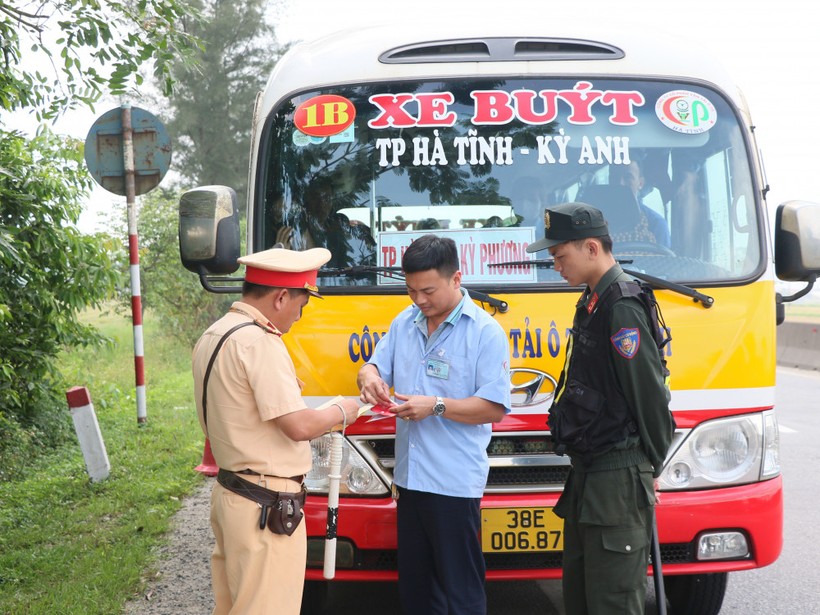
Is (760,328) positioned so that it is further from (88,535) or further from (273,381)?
(88,535)

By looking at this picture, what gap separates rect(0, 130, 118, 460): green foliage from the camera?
707cm

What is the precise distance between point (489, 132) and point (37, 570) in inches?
139

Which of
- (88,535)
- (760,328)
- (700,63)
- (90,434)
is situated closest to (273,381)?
(760,328)

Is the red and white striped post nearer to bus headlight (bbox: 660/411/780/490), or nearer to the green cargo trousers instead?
bus headlight (bbox: 660/411/780/490)

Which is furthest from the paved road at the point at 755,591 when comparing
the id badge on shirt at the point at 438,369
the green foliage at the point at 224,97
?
the green foliage at the point at 224,97

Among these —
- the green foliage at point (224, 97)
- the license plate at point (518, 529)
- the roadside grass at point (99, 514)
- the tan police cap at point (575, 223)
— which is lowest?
the roadside grass at point (99, 514)

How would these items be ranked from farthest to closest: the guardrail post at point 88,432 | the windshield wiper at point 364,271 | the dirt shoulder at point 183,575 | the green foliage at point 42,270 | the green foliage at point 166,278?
the green foliage at point 166,278
the guardrail post at point 88,432
the green foliage at point 42,270
the dirt shoulder at point 183,575
the windshield wiper at point 364,271

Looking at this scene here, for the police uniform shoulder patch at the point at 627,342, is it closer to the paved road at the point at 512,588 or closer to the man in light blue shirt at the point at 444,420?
the man in light blue shirt at the point at 444,420

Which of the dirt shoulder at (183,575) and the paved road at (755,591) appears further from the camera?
the paved road at (755,591)

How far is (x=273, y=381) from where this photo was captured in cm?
298

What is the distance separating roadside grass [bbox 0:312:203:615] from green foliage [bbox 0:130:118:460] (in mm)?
625

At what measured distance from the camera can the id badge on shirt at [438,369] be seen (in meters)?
3.57

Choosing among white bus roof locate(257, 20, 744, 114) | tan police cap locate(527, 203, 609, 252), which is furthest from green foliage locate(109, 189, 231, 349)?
tan police cap locate(527, 203, 609, 252)

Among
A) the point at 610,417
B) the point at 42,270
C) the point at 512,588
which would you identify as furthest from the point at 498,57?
the point at 42,270
